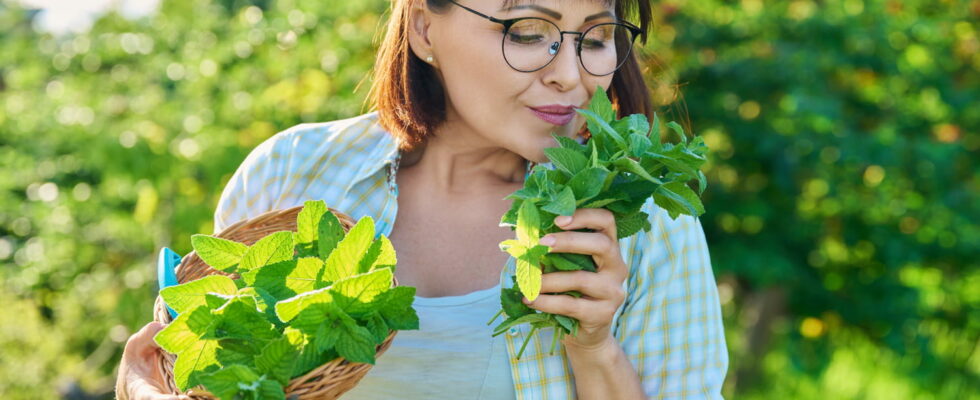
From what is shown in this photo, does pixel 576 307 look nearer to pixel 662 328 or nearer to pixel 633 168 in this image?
pixel 633 168

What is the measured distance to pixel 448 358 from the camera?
1973mm

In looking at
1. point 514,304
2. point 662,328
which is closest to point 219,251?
point 514,304

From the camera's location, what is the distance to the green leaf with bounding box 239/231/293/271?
161 centimetres

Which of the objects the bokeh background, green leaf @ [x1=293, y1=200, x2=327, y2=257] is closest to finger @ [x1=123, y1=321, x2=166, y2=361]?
green leaf @ [x1=293, y1=200, x2=327, y2=257]

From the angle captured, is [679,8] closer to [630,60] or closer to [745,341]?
[745,341]

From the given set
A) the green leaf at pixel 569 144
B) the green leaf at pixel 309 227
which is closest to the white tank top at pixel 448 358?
the green leaf at pixel 309 227

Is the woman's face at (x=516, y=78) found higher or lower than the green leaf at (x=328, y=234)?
higher

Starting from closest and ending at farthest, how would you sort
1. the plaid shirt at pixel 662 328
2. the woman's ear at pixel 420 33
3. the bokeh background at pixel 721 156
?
the plaid shirt at pixel 662 328 → the woman's ear at pixel 420 33 → the bokeh background at pixel 721 156

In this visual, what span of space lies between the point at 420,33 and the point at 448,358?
0.65 meters

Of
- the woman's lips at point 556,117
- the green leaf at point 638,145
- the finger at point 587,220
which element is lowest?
the finger at point 587,220

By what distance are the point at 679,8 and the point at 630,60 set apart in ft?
7.87

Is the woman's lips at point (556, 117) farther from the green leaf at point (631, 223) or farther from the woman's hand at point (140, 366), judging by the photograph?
the woman's hand at point (140, 366)

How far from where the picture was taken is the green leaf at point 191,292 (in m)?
1.56

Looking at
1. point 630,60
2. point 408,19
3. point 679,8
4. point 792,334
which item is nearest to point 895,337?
point 792,334
